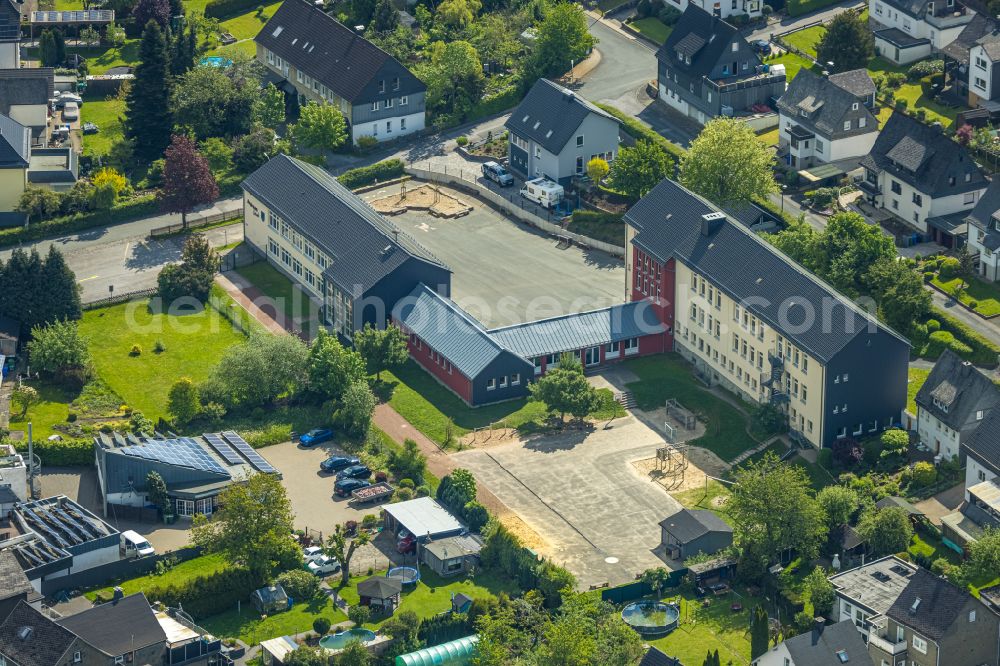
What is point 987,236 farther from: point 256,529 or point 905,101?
point 256,529

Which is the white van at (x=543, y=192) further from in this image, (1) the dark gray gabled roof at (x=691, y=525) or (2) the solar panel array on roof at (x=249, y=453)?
(1) the dark gray gabled roof at (x=691, y=525)

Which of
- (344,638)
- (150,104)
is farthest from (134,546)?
(150,104)

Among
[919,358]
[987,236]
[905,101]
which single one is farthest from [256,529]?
[905,101]

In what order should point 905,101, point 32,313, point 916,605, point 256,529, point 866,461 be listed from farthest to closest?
point 905,101, point 32,313, point 866,461, point 256,529, point 916,605

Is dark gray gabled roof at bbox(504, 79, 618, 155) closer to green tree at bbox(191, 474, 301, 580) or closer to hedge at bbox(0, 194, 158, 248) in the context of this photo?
hedge at bbox(0, 194, 158, 248)

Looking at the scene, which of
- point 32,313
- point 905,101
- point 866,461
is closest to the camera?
point 866,461

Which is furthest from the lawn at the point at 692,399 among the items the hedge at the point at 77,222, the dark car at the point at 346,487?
the hedge at the point at 77,222
